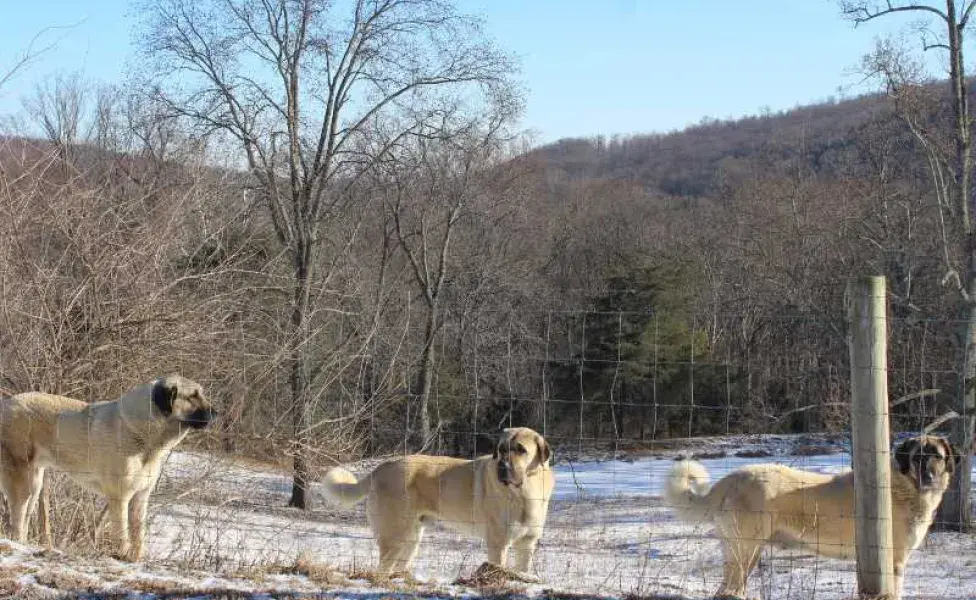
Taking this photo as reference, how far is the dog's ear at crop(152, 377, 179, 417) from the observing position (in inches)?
256

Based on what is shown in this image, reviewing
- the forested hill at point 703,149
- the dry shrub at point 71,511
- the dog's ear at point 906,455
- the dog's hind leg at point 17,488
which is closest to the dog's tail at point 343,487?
the dry shrub at point 71,511

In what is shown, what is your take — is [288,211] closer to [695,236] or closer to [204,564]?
[204,564]

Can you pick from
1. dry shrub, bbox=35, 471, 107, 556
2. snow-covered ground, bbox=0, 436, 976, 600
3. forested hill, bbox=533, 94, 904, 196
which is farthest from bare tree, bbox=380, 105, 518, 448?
forested hill, bbox=533, 94, 904, 196

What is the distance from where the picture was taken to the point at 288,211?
22422 millimetres

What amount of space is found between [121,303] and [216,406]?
125cm

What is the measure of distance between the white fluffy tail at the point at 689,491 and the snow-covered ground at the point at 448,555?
30 centimetres

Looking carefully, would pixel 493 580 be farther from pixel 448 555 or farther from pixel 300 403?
pixel 448 555

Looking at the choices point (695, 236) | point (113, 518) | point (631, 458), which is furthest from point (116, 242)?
point (695, 236)

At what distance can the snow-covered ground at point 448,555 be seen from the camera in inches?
198

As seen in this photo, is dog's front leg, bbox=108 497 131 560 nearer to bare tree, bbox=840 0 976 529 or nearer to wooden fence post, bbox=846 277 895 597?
wooden fence post, bbox=846 277 895 597

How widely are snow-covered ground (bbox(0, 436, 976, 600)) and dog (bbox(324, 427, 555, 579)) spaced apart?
1.12 ft

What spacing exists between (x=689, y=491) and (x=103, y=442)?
13.5 ft

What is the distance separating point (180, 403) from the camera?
6.58m

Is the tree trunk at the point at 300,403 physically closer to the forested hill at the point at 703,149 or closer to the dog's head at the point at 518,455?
the dog's head at the point at 518,455
